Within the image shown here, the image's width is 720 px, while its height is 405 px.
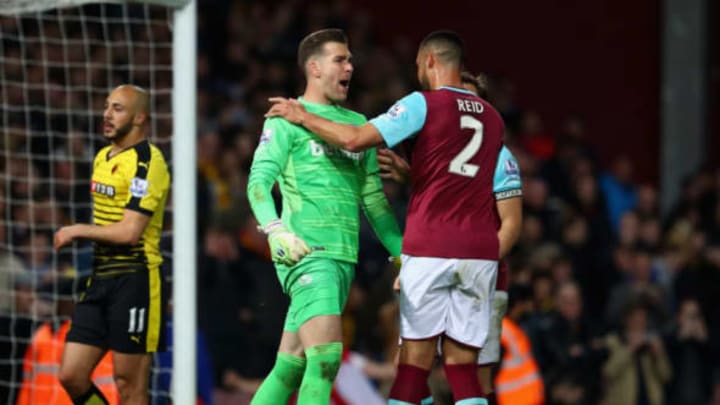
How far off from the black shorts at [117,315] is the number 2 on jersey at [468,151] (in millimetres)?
1798

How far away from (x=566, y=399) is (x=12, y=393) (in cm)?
460

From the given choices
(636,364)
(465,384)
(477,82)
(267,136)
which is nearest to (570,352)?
(636,364)

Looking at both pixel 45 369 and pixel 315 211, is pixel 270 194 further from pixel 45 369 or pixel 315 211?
pixel 45 369

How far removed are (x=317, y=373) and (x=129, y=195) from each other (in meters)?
1.48

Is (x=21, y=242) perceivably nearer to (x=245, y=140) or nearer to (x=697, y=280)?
(x=245, y=140)

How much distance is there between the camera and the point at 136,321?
801 cm

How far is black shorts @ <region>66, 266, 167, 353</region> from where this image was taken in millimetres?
7973

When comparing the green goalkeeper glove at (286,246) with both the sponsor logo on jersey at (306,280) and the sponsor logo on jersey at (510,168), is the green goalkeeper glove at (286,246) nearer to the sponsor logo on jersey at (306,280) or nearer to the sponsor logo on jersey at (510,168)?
the sponsor logo on jersey at (306,280)

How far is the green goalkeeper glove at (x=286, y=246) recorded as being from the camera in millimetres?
6957

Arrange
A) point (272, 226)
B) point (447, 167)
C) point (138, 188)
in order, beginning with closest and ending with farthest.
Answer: point (272, 226)
point (447, 167)
point (138, 188)

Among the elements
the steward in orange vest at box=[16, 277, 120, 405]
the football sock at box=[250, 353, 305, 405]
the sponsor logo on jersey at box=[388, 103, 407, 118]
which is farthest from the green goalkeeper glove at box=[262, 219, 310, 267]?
the steward in orange vest at box=[16, 277, 120, 405]

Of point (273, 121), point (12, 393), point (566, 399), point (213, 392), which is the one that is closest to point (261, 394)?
point (273, 121)

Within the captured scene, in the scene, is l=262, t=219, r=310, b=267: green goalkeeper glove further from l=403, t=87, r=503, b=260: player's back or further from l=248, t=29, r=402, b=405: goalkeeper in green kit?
l=403, t=87, r=503, b=260: player's back

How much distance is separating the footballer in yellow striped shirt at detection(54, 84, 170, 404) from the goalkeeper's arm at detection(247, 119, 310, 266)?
89cm
